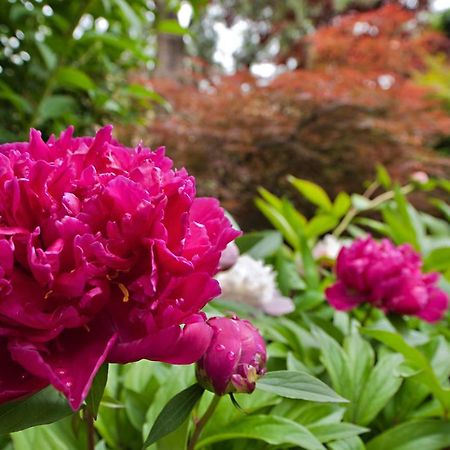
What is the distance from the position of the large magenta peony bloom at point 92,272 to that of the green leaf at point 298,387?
2.3 inches

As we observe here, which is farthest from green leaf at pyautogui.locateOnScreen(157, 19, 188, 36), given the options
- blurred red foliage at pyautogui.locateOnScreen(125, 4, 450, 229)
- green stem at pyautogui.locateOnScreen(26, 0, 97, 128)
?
blurred red foliage at pyautogui.locateOnScreen(125, 4, 450, 229)

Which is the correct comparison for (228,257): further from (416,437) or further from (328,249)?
(328,249)

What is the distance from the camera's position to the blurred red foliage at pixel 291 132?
96.3 inches

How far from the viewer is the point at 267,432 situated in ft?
1.48

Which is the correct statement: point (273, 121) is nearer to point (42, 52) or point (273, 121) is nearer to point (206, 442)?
point (42, 52)

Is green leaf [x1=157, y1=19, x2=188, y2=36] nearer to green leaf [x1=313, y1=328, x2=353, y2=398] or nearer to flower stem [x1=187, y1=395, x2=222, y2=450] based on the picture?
green leaf [x1=313, y1=328, x2=353, y2=398]

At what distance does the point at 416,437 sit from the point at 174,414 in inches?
12.3

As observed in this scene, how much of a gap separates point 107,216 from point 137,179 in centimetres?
3

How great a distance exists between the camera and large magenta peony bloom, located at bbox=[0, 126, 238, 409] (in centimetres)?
27

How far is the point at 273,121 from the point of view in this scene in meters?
2.56

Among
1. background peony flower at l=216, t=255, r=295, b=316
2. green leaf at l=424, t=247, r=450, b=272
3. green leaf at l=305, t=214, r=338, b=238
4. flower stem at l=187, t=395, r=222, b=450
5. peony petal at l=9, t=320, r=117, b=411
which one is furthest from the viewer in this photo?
green leaf at l=305, t=214, r=338, b=238

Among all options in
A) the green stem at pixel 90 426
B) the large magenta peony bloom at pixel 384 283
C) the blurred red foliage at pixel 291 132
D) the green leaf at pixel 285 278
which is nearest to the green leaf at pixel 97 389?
the green stem at pixel 90 426

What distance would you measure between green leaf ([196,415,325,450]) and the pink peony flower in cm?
11

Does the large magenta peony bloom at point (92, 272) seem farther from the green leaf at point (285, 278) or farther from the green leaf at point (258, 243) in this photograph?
the green leaf at point (285, 278)
